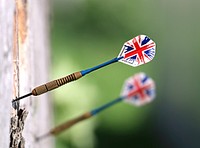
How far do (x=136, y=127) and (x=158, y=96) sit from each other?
15.8 inches

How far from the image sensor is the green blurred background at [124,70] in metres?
3.39

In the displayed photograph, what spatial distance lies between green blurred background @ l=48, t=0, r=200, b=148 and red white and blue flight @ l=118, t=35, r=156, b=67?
6.93 ft

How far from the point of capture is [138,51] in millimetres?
1093

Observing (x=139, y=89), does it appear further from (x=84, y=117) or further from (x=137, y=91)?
(x=84, y=117)

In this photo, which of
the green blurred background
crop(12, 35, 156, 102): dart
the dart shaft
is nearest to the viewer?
crop(12, 35, 156, 102): dart

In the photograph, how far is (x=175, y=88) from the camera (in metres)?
3.96

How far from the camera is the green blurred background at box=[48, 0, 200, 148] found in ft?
11.1

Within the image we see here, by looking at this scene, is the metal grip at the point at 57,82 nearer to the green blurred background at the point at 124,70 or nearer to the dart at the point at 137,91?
the dart at the point at 137,91

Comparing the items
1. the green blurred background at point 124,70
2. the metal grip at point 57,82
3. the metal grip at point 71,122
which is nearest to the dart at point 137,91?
the metal grip at point 71,122

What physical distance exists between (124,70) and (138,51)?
2.39 m

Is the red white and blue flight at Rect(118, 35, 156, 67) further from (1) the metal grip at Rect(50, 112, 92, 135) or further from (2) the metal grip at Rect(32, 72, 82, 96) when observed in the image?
(1) the metal grip at Rect(50, 112, 92, 135)

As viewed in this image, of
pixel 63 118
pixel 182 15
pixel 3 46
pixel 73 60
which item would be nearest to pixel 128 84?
pixel 3 46

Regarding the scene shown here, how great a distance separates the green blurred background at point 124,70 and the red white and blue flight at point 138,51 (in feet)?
6.93

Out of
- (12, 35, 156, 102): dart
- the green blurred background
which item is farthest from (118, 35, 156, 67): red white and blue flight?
the green blurred background
